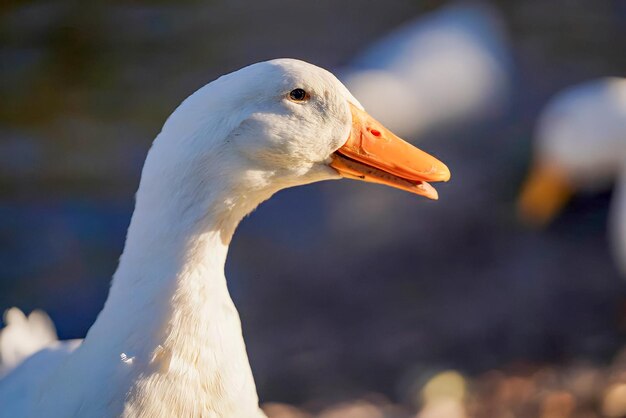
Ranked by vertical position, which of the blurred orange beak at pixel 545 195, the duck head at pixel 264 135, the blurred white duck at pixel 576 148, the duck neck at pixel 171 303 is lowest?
the duck neck at pixel 171 303

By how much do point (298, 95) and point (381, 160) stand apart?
32 centimetres

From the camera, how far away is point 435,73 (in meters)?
6.43

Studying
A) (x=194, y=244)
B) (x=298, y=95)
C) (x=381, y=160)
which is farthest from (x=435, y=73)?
(x=194, y=244)

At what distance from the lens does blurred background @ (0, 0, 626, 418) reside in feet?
15.1

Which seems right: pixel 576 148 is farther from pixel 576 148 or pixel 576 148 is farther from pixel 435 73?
pixel 435 73

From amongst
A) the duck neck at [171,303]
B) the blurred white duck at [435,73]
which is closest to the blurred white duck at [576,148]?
the blurred white duck at [435,73]

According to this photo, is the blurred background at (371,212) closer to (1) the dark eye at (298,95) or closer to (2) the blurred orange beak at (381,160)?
(2) the blurred orange beak at (381,160)

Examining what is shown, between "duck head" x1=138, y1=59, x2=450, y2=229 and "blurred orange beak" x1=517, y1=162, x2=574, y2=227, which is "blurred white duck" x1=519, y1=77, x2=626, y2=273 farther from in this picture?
"duck head" x1=138, y1=59, x2=450, y2=229

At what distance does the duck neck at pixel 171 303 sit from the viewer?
210 cm

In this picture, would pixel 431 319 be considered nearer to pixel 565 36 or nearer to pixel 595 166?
pixel 595 166

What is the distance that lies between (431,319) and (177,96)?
2.81 m

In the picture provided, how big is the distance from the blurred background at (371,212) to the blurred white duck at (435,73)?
0.05 feet

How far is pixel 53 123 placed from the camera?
6.53 meters

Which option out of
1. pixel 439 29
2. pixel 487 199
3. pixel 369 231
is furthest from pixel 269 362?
pixel 439 29
